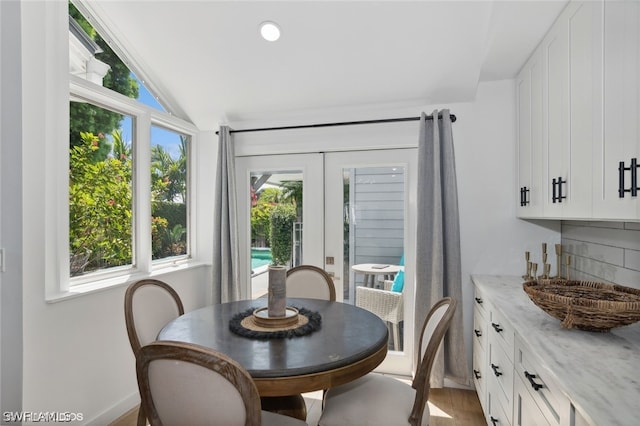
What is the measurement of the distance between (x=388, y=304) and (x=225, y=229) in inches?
64.0

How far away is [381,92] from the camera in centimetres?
293

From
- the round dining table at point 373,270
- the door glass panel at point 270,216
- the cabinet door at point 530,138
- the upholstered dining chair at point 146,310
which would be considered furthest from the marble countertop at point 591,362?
the door glass panel at point 270,216

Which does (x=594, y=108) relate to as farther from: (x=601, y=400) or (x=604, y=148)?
(x=601, y=400)

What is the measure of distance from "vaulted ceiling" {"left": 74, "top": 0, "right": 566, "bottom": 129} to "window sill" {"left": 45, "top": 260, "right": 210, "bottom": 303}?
151 centimetres

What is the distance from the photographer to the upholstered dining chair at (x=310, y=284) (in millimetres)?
2680

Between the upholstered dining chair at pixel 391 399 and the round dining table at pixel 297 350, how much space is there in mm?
219

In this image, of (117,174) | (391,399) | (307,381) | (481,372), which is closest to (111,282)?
(117,174)

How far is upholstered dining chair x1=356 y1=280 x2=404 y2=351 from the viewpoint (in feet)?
10.1

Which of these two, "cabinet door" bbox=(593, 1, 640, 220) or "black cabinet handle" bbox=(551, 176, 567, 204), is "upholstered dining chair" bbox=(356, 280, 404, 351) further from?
"cabinet door" bbox=(593, 1, 640, 220)

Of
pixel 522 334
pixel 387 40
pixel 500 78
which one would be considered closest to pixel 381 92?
pixel 387 40

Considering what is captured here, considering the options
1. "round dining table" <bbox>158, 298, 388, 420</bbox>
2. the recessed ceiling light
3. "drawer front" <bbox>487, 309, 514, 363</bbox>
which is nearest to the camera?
"round dining table" <bbox>158, 298, 388, 420</bbox>

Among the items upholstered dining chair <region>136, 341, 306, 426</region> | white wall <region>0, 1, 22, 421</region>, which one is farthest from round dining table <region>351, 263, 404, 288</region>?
white wall <region>0, 1, 22, 421</region>

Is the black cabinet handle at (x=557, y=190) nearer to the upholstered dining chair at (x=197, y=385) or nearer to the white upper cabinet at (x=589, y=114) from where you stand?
the white upper cabinet at (x=589, y=114)

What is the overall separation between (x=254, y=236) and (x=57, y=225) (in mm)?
1709
